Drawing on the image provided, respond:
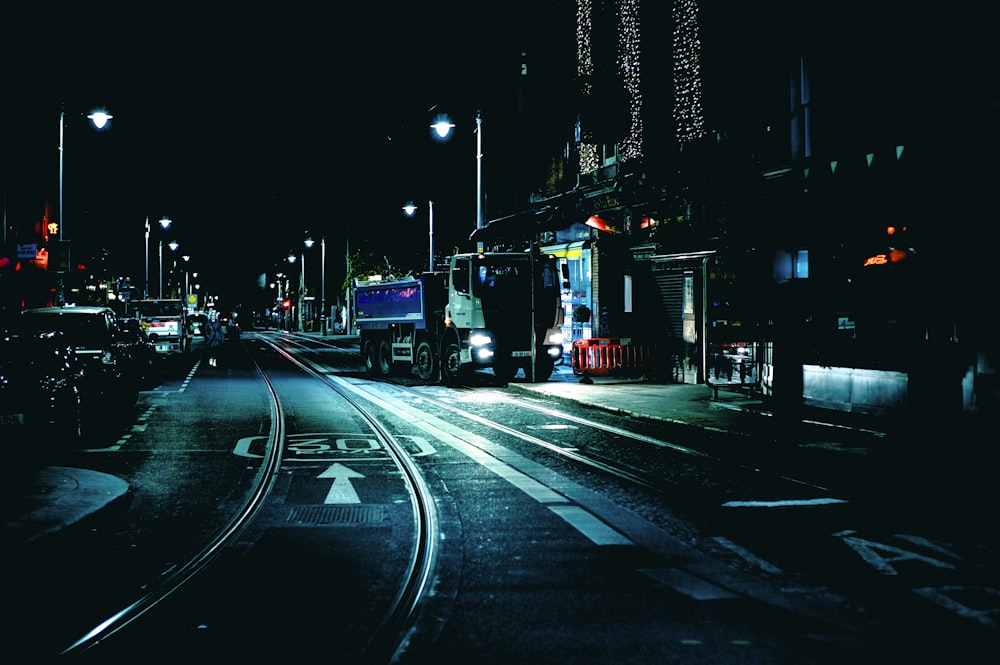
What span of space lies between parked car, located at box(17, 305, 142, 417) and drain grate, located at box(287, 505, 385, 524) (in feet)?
26.9

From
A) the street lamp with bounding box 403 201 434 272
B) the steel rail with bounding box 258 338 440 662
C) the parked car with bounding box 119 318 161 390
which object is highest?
the street lamp with bounding box 403 201 434 272

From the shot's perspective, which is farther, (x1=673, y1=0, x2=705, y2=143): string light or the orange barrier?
the orange barrier

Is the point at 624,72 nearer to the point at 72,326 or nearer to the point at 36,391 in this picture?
the point at 72,326

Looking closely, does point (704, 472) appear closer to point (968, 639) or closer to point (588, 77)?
point (968, 639)

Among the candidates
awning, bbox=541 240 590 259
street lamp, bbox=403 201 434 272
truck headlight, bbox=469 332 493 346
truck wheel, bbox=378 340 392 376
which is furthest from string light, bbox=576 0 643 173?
street lamp, bbox=403 201 434 272

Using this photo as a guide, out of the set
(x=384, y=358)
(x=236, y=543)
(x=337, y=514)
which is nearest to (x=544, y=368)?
(x=384, y=358)

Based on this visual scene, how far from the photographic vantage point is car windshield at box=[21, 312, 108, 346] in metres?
17.4

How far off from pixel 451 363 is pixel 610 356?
3963 millimetres

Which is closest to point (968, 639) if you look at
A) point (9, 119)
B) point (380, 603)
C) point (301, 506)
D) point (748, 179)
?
point (380, 603)

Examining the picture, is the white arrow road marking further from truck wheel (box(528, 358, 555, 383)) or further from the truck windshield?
the truck windshield

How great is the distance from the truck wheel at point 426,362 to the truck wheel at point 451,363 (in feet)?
2.23

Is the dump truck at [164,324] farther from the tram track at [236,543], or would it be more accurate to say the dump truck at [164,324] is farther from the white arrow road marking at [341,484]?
the tram track at [236,543]

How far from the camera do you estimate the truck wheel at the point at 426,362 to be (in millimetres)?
25953

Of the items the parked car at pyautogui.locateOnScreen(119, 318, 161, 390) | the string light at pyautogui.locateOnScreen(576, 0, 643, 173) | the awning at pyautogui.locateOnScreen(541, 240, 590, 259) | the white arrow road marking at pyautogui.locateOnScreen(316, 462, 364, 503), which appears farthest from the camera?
the awning at pyautogui.locateOnScreen(541, 240, 590, 259)
